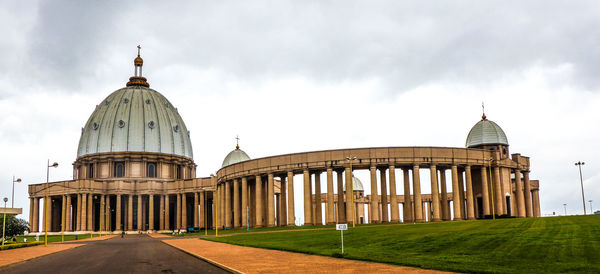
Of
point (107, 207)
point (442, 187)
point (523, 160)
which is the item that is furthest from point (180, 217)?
point (523, 160)

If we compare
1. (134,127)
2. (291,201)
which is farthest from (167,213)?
(291,201)

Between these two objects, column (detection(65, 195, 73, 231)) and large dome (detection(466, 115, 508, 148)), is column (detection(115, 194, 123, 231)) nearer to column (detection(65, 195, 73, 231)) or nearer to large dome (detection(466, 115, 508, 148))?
column (detection(65, 195, 73, 231))

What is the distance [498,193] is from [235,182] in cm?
4163

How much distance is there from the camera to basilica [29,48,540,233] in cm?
7588

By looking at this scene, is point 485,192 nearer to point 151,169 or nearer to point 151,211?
point 151,211

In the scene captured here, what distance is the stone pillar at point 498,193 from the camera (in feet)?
258

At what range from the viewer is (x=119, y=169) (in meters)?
122

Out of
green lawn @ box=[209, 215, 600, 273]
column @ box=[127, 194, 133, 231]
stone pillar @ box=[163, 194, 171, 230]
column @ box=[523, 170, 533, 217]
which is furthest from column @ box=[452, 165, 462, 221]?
column @ box=[127, 194, 133, 231]

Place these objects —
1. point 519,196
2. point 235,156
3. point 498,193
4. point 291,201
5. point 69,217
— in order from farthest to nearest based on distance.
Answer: point 235,156
point 69,217
point 519,196
point 291,201
point 498,193

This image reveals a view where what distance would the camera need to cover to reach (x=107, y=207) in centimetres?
11562

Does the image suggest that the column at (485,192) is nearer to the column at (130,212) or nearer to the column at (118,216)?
the column at (130,212)

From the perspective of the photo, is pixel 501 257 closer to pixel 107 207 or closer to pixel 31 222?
pixel 107 207

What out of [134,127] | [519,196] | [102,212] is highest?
[134,127]

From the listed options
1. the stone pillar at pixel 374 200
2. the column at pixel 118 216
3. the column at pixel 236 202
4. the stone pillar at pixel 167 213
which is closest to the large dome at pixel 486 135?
the stone pillar at pixel 374 200
